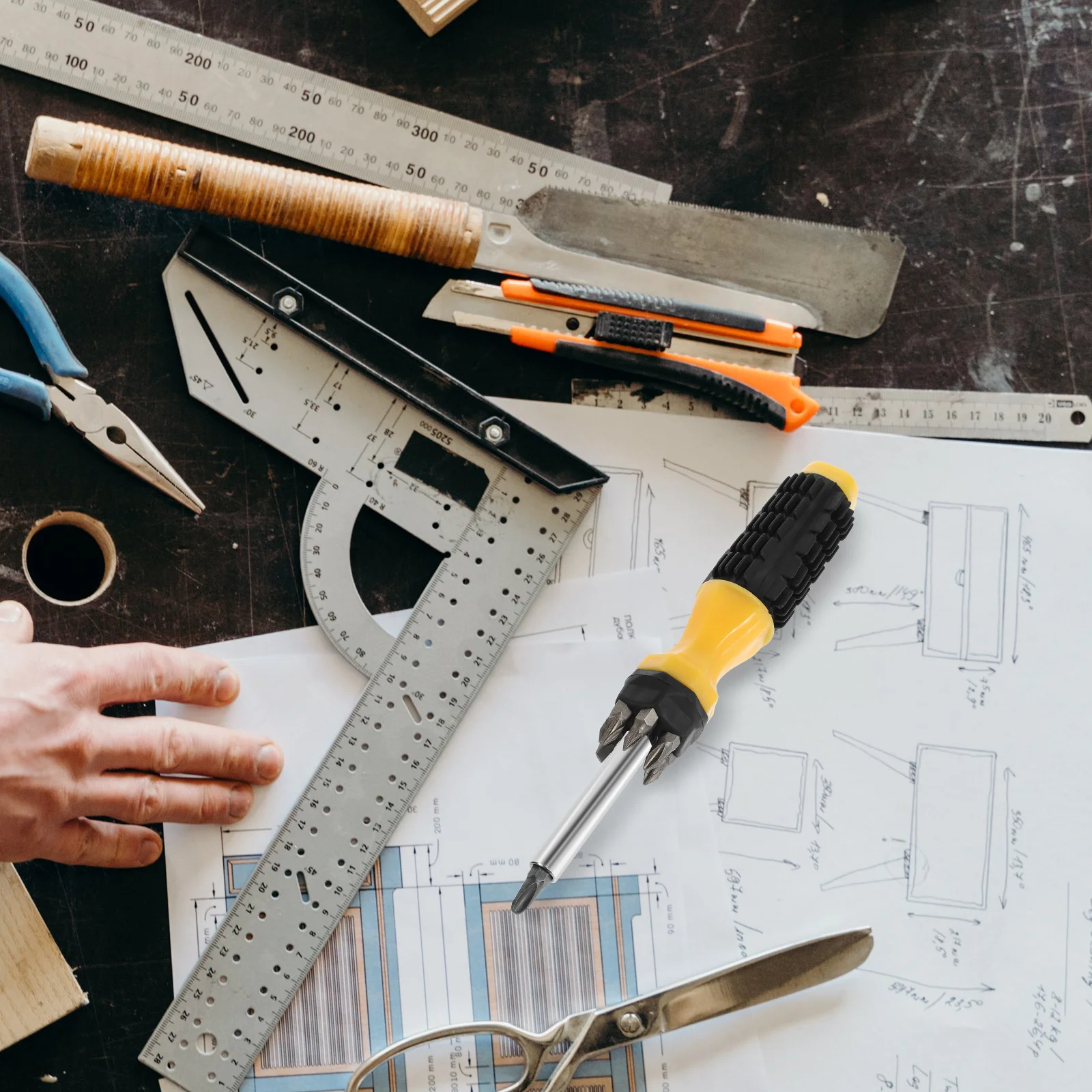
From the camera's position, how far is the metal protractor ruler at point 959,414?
1.11 metres

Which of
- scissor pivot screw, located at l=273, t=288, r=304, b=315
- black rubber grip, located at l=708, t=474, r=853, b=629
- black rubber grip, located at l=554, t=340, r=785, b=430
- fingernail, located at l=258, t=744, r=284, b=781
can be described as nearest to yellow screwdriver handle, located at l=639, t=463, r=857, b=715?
black rubber grip, located at l=708, t=474, r=853, b=629

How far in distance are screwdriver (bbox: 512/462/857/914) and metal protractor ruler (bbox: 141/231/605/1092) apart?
0.67 ft

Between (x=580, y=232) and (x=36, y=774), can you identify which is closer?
(x=36, y=774)

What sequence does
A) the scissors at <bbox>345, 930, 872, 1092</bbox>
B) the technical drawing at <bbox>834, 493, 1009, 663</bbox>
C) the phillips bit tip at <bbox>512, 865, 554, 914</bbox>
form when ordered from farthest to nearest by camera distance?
the technical drawing at <bbox>834, 493, 1009, 663</bbox> < the scissors at <bbox>345, 930, 872, 1092</bbox> < the phillips bit tip at <bbox>512, 865, 554, 914</bbox>

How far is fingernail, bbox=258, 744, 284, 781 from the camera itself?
102cm

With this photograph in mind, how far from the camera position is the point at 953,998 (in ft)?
3.48

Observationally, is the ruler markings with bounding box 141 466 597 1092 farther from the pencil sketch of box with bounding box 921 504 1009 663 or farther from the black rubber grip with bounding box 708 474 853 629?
the pencil sketch of box with bounding box 921 504 1009 663

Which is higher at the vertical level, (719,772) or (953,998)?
(719,772)

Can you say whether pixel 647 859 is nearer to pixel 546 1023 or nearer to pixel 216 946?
pixel 546 1023

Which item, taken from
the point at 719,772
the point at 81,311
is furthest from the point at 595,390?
the point at 81,311

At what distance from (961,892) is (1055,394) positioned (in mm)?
556

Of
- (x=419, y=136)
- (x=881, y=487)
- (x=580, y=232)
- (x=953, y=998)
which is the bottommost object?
(x=953, y=998)

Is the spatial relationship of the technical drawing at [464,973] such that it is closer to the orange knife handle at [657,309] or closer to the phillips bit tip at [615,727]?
the phillips bit tip at [615,727]

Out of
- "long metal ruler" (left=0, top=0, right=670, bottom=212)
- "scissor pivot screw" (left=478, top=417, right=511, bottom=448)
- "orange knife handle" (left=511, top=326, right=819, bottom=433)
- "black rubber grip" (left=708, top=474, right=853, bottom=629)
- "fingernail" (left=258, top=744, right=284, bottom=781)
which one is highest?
"long metal ruler" (left=0, top=0, right=670, bottom=212)
